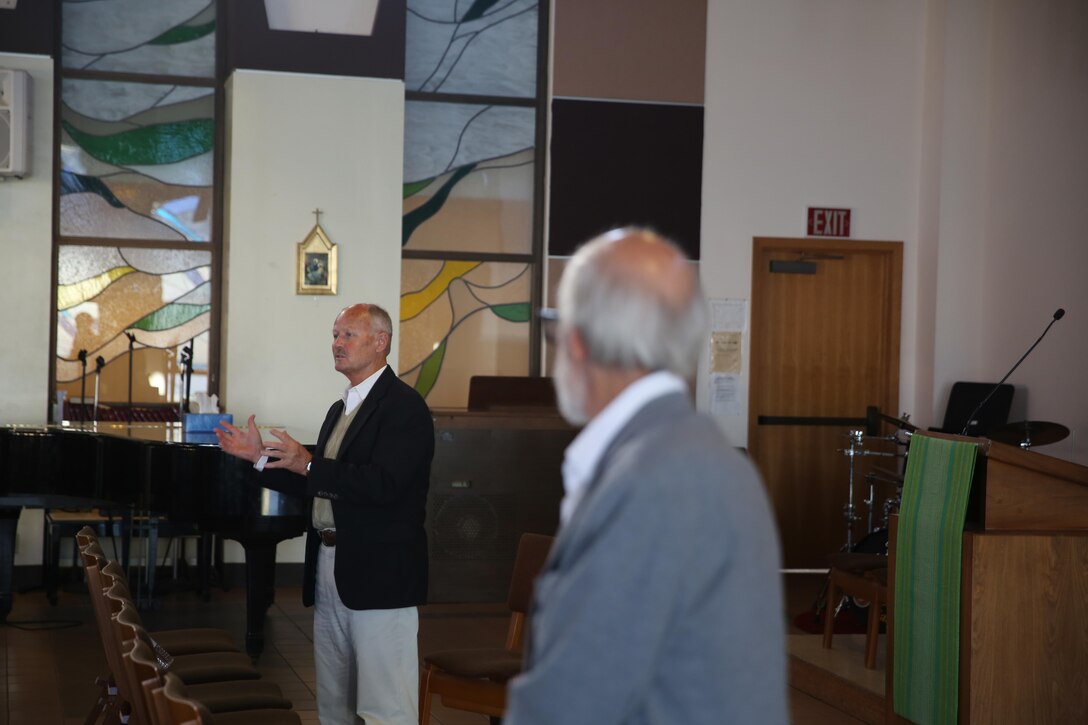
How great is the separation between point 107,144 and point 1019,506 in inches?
236

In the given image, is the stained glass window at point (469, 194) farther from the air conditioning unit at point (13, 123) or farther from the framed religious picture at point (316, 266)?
the air conditioning unit at point (13, 123)

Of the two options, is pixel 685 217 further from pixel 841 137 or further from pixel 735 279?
pixel 841 137

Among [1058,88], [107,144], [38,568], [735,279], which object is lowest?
[38,568]

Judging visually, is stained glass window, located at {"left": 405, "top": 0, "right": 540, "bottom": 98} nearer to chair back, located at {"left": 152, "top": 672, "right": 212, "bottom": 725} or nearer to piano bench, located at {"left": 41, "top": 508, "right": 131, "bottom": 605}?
piano bench, located at {"left": 41, "top": 508, "right": 131, "bottom": 605}

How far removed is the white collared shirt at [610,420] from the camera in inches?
62.9

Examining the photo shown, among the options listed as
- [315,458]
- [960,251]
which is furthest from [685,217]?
[315,458]

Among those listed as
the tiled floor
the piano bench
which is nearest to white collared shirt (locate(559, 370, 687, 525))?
the tiled floor

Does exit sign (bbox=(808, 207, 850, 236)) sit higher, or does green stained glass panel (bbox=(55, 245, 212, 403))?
exit sign (bbox=(808, 207, 850, 236))

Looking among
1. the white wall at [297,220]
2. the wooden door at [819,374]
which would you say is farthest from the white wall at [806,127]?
the white wall at [297,220]

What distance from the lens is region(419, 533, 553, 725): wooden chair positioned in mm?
3900

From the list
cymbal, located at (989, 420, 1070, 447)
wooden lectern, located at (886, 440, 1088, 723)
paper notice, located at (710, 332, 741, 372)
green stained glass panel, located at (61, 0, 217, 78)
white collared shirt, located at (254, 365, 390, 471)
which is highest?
green stained glass panel, located at (61, 0, 217, 78)

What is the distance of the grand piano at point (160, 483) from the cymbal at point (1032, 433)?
11.6ft

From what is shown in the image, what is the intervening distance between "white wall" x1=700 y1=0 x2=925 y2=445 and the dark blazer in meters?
4.98

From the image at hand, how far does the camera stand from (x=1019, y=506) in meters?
4.07
